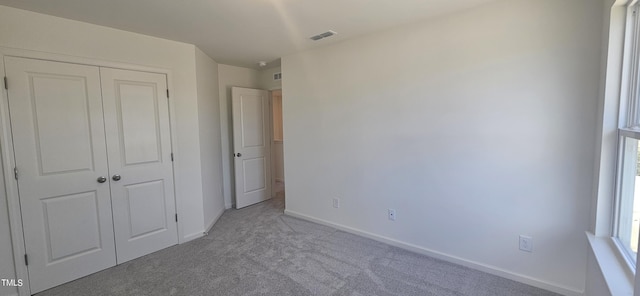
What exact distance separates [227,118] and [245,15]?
229cm

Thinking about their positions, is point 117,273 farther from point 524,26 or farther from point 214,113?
point 524,26

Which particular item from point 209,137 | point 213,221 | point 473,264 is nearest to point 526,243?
point 473,264

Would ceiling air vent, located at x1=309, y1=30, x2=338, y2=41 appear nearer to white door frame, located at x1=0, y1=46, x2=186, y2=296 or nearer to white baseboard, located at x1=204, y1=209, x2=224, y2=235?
white door frame, located at x1=0, y1=46, x2=186, y2=296

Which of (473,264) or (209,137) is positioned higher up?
(209,137)

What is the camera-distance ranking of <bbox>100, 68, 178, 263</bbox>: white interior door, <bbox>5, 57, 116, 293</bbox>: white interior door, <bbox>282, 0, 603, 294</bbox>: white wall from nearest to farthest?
<bbox>282, 0, 603, 294</bbox>: white wall → <bbox>5, 57, 116, 293</bbox>: white interior door → <bbox>100, 68, 178, 263</bbox>: white interior door

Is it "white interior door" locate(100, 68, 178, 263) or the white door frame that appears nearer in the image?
the white door frame

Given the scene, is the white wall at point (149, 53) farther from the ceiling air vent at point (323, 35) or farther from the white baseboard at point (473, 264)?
the white baseboard at point (473, 264)

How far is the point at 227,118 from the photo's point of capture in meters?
4.34

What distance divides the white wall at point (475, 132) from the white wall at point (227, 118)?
5.17 feet

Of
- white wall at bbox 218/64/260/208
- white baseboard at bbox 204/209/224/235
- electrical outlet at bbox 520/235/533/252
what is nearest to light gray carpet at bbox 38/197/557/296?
white baseboard at bbox 204/209/224/235

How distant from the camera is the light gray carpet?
219 cm

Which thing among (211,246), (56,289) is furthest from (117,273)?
(211,246)

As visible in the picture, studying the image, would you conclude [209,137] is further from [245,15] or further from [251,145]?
[245,15]

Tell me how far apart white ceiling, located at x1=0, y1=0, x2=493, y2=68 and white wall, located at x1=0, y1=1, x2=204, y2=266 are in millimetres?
93
